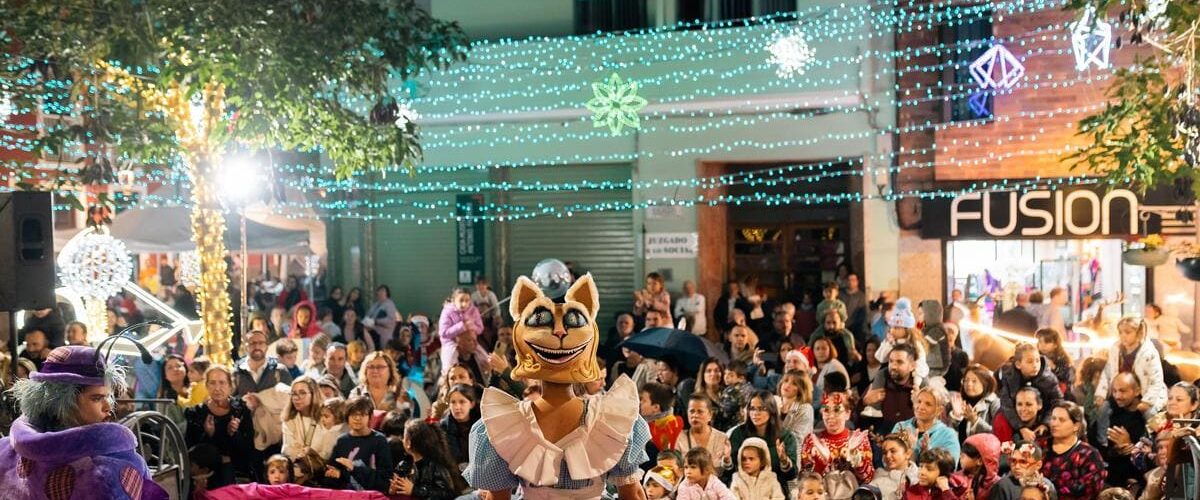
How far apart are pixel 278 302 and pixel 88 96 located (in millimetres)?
8547

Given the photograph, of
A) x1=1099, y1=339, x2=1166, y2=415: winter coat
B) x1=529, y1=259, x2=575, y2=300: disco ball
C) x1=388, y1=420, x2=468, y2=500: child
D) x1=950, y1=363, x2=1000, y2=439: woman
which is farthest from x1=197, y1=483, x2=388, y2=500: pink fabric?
x1=529, y1=259, x2=575, y2=300: disco ball

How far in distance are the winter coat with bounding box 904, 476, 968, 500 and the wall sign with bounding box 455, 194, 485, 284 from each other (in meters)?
11.3

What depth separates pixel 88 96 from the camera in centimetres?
1097

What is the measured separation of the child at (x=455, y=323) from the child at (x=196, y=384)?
2391 millimetres

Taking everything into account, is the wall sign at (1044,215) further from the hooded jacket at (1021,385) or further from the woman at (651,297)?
the hooded jacket at (1021,385)

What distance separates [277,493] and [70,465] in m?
2.38

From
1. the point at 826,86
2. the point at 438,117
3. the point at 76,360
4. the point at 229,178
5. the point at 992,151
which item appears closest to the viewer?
the point at 76,360

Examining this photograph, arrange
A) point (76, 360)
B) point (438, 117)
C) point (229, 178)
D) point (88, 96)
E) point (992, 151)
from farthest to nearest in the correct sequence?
point (438, 117) < point (992, 151) < point (229, 178) < point (88, 96) < point (76, 360)

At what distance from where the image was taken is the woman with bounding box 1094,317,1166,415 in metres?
10.1

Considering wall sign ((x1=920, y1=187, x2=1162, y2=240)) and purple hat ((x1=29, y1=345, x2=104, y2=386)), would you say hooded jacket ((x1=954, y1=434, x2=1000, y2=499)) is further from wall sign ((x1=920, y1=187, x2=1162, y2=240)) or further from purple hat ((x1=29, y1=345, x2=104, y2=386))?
wall sign ((x1=920, y1=187, x2=1162, y2=240))

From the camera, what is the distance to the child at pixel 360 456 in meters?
8.62

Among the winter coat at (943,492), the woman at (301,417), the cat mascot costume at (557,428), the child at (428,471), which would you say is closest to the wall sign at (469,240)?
the woman at (301,417)

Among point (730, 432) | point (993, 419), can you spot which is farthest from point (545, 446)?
point (993, 419)

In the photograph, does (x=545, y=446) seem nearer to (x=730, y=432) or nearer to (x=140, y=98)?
(x=730, y=432)
